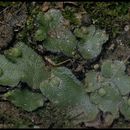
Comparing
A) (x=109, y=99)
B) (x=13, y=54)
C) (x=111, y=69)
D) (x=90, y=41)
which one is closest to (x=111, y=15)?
(x=90, y=41)

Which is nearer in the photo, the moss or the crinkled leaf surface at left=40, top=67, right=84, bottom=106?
the crinkled leaf surface at left=40, top=67, right=84, bottom=106

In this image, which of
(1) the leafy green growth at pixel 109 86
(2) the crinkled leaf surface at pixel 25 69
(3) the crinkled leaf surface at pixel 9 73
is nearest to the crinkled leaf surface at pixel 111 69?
(1) the leafy green growth at pixel 109 86

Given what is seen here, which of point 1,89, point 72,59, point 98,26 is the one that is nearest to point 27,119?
point 1,89

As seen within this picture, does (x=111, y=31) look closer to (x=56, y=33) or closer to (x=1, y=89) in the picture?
(x=56, y=33)

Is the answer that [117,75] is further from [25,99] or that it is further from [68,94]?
[25,99]

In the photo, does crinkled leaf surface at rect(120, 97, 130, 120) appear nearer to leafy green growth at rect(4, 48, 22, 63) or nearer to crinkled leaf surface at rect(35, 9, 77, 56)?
crinkled leaf surface at rect(35, 9, 77, 56)

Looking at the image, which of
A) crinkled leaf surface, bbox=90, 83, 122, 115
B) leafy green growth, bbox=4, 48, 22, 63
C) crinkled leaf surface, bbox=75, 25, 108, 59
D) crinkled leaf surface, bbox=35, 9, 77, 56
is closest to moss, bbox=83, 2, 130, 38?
crinkled leaf surface, bbox=75, 25, 108, 59
